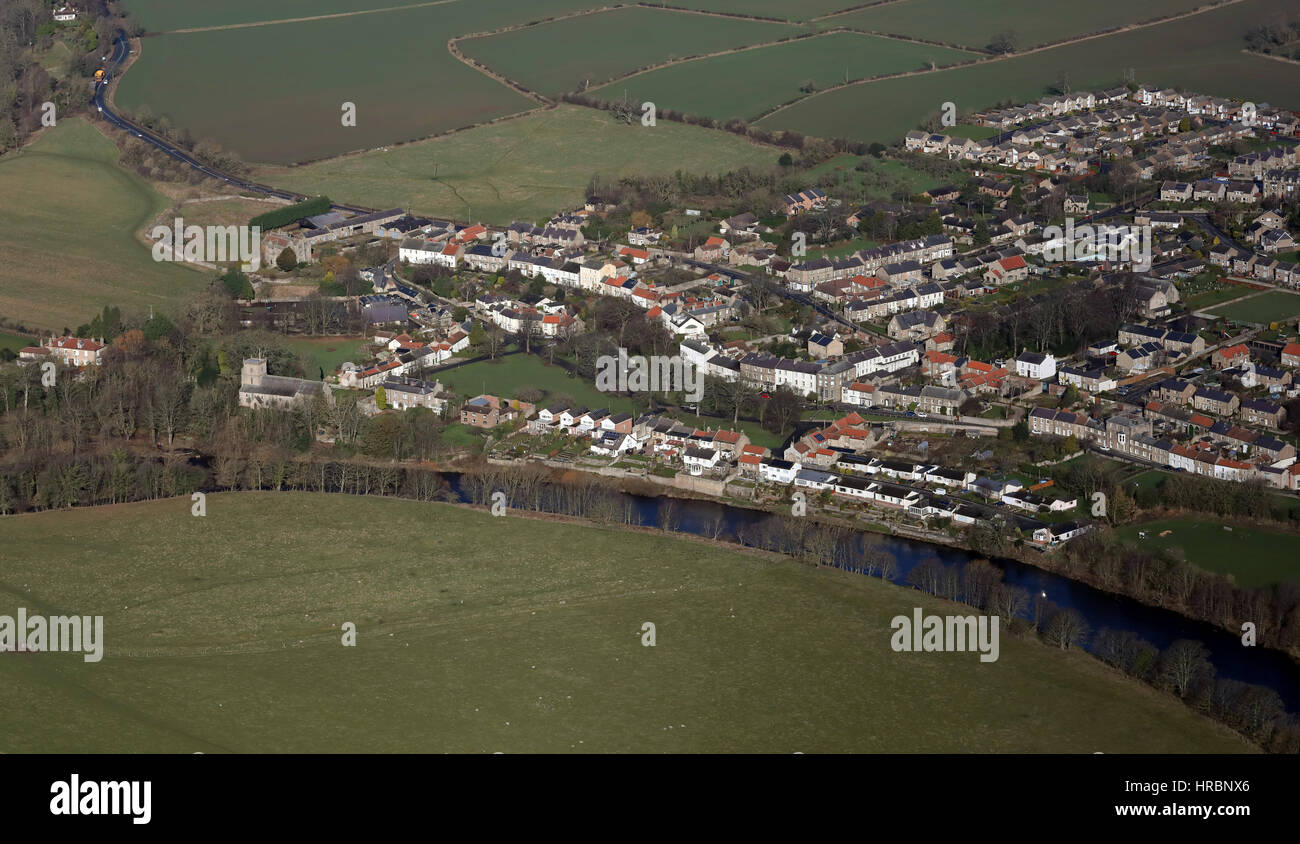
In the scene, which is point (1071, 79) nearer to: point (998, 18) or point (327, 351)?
point (998, 18)

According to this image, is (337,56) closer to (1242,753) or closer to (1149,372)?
(1149,372)

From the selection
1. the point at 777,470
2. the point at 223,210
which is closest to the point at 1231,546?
the point at 777,470

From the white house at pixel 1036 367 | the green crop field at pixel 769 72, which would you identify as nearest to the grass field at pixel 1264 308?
the white house at pixel 1036 367

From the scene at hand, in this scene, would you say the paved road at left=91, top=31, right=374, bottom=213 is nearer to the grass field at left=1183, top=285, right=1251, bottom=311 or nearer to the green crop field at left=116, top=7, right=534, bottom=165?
the green crop field at left=116, top=7, right=534, bottom=165

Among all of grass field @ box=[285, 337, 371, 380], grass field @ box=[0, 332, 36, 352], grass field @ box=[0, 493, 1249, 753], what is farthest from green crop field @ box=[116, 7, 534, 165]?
grass field @ box=[0, 493, 1249, 753]

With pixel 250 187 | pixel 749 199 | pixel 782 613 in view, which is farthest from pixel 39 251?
pixel 782 613

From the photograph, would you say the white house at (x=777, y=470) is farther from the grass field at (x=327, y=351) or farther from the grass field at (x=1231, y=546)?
the grass field at (x=327, y=351)

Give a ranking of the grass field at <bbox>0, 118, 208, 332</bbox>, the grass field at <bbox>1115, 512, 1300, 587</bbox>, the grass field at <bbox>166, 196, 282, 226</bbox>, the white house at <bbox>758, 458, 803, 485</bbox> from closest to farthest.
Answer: the grass field at <bbox>1115, 512, 1300, 587</bbox> → the white house at <bbox>758, 458, 803, 485</bbox> → the grass field at <bbox>0, 118, 208, 332</bbox> → the grass field at <bbox>166, 196, 282, 226</bbox>
